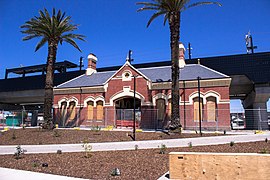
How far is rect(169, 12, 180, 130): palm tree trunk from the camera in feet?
60.2

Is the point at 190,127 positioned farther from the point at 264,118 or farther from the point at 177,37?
the point at 177,37

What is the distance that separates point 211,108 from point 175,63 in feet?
27.7

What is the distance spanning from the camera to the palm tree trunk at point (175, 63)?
722 inches

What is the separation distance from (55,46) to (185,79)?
50.0 ft

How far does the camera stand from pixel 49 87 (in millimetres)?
22688

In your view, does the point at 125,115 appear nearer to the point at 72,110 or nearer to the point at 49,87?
the point at 72,110

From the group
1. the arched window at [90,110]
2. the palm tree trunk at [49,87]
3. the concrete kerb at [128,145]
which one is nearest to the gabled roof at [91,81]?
the arched window at [90,110]

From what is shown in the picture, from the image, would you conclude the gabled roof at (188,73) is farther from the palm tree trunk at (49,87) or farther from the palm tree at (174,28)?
the palm tree trunk at (49,87)

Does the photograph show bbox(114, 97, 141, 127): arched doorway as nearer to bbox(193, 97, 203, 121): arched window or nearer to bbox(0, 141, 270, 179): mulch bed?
bbox(193, 97, 203, 121): arched window

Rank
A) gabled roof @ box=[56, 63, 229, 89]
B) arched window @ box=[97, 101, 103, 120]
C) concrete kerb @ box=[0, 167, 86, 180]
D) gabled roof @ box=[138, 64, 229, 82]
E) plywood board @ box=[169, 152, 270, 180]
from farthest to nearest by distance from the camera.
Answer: arched window @ box=[97, 101, 103, 120] < gabled roof @ box=[56, 63, 229, 89] < gabled roof @ box=[138, 64, 229, 82] < concrete kerb @ box=[0, 167, 86, 180] < plywood board @ box=[169, 152, 270, 180]

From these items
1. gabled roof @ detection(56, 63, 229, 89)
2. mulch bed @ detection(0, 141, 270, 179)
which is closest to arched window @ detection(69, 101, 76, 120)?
gabled roof @ detection(56, 63, 229, 89)

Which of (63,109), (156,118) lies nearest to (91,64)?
(63,109)

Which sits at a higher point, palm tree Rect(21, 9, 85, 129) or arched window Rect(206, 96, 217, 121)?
palm tree Rect(21, 9, 85, 129)

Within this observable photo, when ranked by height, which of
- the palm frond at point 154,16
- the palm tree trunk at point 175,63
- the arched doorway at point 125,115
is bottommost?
the arched doorway at point 125,115
